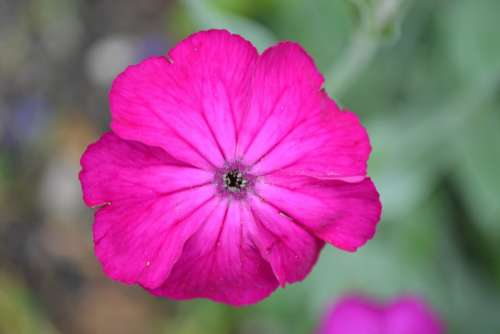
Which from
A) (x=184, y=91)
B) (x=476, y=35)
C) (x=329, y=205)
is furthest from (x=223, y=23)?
(x=476, y=35)

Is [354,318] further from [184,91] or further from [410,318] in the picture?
[184,91]

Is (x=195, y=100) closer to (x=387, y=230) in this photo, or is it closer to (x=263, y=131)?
(x=263, y=131)

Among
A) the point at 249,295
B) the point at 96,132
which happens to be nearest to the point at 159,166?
the point at 249,295

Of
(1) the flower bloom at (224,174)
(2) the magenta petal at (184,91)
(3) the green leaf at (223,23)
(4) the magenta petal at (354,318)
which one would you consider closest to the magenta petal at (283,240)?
(1) the flower bloom at (224,174)

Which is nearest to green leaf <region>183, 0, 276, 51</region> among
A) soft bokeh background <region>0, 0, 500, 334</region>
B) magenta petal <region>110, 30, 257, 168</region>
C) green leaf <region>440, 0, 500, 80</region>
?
soft bokeh background <region>0, 0, 500, 334</region>

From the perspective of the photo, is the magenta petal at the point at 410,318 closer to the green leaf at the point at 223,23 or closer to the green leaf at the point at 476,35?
the green leaf at the point at 476,35

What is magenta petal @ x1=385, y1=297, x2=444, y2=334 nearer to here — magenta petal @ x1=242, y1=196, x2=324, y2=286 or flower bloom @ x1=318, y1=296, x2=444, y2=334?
flower bloom @ x1=318, y1=296, x2=444, y2=334
